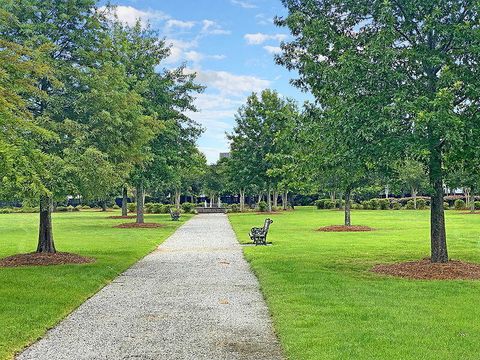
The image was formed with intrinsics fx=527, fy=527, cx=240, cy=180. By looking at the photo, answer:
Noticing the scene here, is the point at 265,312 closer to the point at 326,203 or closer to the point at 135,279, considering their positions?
the point at 135,279

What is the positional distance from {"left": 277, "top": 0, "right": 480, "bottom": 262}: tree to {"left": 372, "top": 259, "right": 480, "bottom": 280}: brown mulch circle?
1.45 feet

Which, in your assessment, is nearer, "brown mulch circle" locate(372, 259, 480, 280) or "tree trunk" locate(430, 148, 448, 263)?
"brown mulch circle" locate(372, 259, 480, 280)

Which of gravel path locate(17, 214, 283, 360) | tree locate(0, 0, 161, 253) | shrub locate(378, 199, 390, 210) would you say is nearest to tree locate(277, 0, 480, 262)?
Result: gravel path locate(17, 214, 283, 360)

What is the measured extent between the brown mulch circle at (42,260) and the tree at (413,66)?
795 cm

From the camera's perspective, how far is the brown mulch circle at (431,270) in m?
11.3

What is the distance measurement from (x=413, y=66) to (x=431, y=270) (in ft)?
15.1

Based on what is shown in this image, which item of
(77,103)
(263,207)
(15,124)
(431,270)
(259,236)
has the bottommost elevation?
(431,270)

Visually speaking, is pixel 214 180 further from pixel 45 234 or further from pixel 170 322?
pixel 170 322

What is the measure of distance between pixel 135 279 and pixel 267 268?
3.20 metres

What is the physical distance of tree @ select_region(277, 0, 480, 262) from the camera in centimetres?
1052

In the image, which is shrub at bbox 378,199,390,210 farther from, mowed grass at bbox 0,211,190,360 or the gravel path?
the gravel path

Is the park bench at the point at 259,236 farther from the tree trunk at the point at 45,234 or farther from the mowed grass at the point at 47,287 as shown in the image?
the tree trunk at the point at 45,234

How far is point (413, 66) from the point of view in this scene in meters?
11.9

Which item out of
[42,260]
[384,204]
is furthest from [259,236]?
[384,204]
